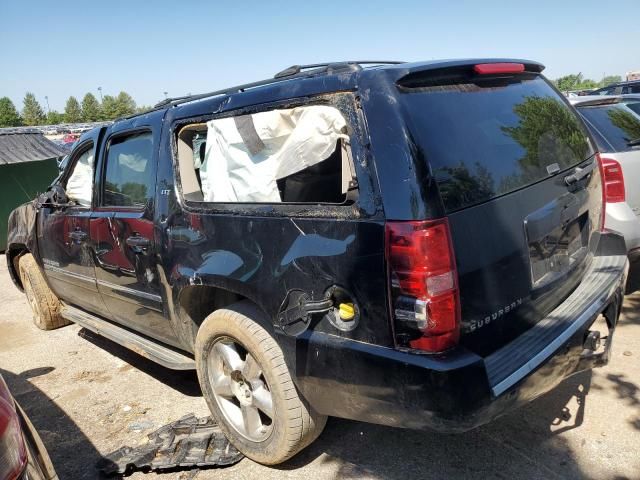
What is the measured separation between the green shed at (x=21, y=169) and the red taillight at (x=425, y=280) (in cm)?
965

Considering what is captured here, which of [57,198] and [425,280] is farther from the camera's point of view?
[57,198]

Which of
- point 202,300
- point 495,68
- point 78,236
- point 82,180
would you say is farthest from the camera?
point 82,180

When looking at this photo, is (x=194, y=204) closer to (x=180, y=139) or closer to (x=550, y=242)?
(x=180, y=139)

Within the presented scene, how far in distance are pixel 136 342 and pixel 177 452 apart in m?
1.01

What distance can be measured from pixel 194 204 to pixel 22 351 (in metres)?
3.20

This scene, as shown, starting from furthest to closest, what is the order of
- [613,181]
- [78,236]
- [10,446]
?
[78,236]
[613,181]
[10,446]

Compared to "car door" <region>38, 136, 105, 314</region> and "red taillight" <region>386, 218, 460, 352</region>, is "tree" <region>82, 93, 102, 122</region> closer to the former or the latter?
"car door" <region>38, 136, 105, 314</region>

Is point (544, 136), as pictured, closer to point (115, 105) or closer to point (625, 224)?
point (625, 224)

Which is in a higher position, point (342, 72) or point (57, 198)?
point (342, 72)

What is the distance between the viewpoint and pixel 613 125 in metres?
4.28

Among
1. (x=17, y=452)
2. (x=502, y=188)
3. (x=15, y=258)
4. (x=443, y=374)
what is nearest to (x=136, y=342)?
(x=17, y=452)

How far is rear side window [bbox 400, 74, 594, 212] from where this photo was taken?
2033 mm

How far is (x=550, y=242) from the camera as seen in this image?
250 centimetres

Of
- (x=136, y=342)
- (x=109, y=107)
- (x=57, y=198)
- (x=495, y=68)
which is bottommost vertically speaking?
(x=136, y=342)
